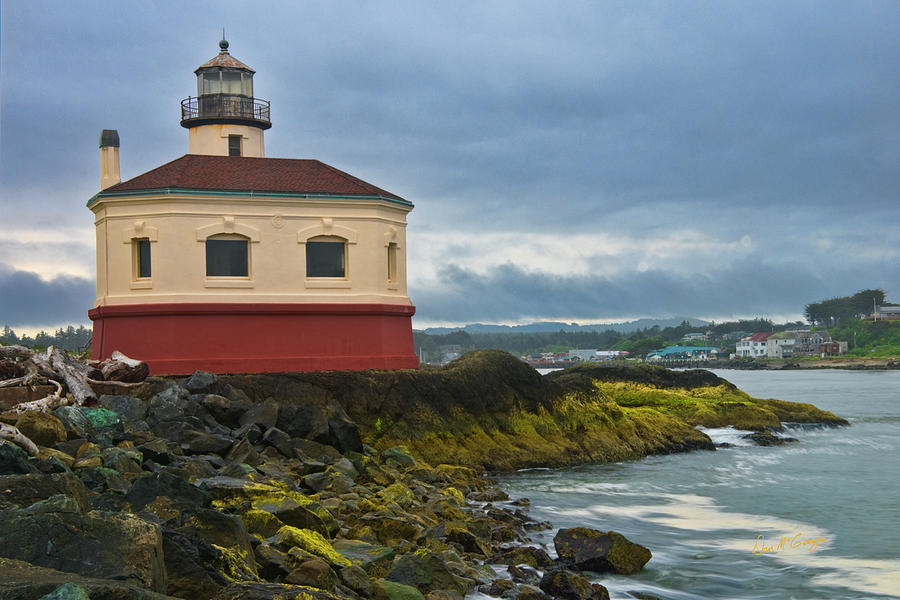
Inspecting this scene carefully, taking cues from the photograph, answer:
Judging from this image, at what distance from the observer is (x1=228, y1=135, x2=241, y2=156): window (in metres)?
23.4

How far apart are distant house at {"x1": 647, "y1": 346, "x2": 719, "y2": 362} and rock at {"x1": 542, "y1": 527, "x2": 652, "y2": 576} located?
13436 cm

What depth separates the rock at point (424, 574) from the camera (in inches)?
300

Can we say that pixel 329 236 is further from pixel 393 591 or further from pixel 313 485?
pixel 393 591

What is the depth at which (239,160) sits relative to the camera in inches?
805

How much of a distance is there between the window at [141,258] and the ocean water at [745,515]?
871cm

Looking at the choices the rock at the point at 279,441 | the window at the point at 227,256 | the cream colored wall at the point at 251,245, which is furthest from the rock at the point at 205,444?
the window at the point at 227,256

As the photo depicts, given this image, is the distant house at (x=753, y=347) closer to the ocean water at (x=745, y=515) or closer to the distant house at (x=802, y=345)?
the distant house at (x=802, y=345)

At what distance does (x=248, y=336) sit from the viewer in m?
18.2

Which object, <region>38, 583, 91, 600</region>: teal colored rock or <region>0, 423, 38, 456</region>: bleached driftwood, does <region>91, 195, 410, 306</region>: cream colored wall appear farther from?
<region>38, 583, 91, 600</region>: teal colored rock

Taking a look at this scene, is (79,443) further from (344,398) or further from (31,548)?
(344,398)

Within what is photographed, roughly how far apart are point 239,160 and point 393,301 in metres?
5.04

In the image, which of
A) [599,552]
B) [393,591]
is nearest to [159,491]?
[393,591]

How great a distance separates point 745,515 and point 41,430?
34.5 ft

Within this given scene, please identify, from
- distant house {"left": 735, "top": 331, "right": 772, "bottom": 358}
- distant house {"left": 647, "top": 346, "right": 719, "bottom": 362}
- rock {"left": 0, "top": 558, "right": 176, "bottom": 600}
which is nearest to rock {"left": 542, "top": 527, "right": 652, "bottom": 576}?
rock {"left": 0, "top": 558, "right": 176, "bottom": 600}
